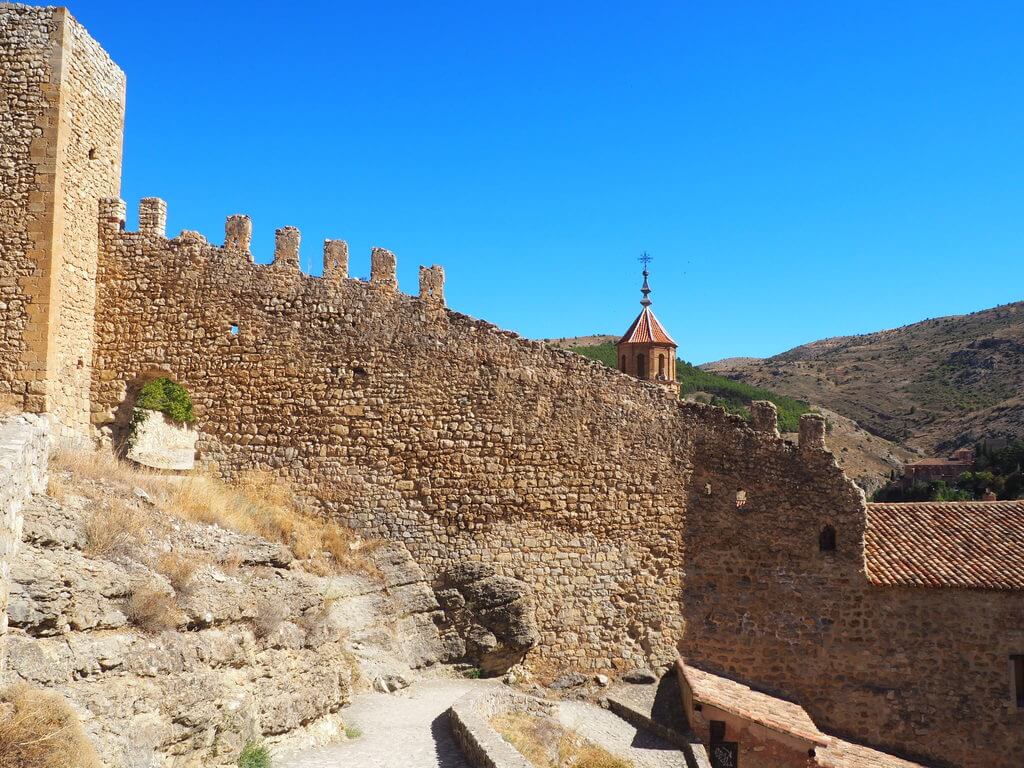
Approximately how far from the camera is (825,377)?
6006cm

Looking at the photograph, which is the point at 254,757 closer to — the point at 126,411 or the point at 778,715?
the point at 126,411

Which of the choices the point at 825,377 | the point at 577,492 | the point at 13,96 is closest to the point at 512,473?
the point at 577,492

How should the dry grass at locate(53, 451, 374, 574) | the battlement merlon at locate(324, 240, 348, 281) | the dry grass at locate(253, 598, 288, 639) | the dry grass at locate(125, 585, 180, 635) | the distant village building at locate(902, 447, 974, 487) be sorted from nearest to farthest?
1. the dry grass at locate(125, 585, 180, 635)
2. the dry grass at locate(253, 598, 288, 639)
3. the dry grass at locate(53, 451, 374, 574)
4. the battlement merlon at locate(324, 240, 348, 281)
5. the distant village building at locate(902, 447, 974, 487)

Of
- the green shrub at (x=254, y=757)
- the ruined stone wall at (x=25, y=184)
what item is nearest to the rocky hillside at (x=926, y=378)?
the green shrub at (x=254, y=757)

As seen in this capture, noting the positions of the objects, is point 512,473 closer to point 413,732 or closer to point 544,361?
point 544,361

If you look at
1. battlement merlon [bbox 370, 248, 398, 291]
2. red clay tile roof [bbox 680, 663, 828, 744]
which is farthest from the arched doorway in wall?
red clay tile roof [bbox 680, 663, 828, 744]

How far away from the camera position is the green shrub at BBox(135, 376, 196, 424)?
13.4 m

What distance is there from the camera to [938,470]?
43.4m

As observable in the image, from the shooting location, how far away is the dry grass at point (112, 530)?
8.24m

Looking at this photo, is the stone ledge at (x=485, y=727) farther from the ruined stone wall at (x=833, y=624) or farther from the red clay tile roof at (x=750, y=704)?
the ruined stone wall at (x=833, y=624)

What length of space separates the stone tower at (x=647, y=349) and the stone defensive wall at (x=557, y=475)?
697 centimetres

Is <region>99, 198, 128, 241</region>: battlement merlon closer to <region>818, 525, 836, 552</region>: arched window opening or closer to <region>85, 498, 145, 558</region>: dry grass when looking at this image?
<region>85, 498, 145, 558</region>: dry grass

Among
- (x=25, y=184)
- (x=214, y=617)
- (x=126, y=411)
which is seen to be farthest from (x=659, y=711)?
(x=25, y=184)

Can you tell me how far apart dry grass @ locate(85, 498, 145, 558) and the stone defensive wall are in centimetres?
441
